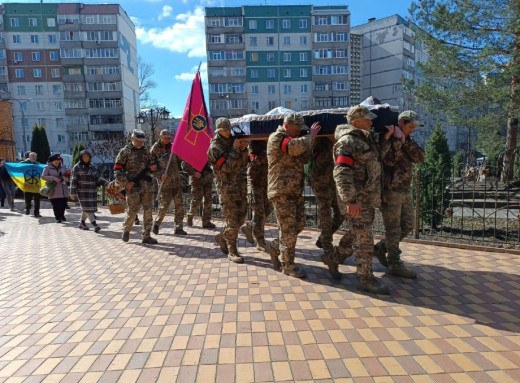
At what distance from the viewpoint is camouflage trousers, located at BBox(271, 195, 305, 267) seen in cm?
392

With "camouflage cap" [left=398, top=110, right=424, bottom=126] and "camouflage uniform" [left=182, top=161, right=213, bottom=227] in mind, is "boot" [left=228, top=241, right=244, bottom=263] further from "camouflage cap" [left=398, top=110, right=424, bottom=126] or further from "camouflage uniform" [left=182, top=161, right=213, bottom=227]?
"camouflage cap" [left=398, top=110, right=424, bottom=126]

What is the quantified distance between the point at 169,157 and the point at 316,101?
1623 inches

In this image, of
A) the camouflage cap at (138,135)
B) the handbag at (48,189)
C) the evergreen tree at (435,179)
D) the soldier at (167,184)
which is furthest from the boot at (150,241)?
the evergreen tree at (435,179)

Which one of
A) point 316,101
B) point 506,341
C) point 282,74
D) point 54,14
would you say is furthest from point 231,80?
point 506,341

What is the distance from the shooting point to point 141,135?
576 cm

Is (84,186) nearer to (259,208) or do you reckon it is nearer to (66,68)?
(259,208)

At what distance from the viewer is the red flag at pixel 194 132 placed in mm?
5598

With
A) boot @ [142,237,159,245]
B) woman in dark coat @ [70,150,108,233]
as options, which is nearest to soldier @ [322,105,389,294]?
boot @ [142,237,159,245]

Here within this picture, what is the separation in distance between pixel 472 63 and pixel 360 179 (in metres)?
9.71

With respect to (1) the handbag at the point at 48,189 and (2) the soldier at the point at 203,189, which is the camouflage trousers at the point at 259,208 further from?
(1) the handbag at the point at 48,189

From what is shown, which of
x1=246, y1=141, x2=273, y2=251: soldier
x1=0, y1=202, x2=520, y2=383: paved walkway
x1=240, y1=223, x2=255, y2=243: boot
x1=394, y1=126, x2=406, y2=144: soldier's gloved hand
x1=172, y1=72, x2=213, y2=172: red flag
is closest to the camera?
x1=0, y1=202, x2=520, y2=383: paved walkway

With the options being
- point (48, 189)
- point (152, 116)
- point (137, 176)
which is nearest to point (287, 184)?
point (137, 176)

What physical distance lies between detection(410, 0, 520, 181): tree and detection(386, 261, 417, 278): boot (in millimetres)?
6475

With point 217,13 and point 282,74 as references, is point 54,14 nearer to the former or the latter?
point 217,13
